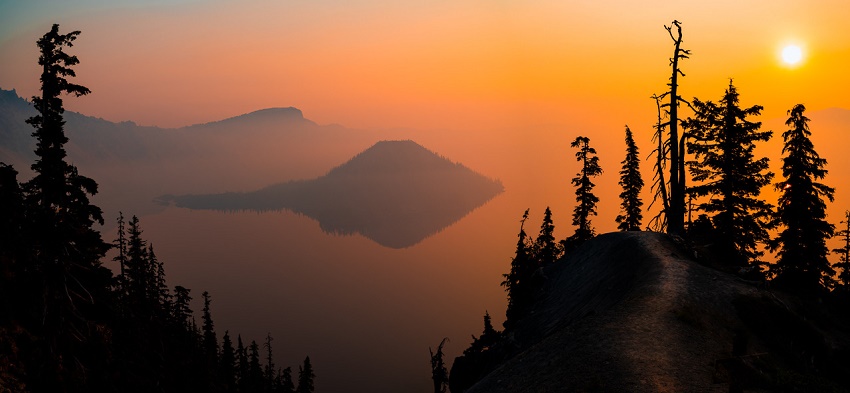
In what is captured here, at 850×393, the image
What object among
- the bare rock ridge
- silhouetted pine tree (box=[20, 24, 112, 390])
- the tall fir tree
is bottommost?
the tall fir tree

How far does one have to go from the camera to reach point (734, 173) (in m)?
31.2

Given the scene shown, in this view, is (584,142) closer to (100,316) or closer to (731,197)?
(731,197)

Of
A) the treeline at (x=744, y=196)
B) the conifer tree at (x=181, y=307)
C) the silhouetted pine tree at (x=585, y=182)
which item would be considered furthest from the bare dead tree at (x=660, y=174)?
the conifer tree at (x=181, y=307)

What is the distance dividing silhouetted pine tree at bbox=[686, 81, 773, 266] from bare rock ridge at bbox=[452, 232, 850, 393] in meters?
11.5

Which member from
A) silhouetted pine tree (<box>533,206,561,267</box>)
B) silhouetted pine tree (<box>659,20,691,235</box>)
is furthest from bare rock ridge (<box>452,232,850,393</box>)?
silhouetted pine tree (<box>533,206,561,267</box>)

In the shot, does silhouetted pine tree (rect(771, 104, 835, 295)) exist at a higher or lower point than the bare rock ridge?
higher

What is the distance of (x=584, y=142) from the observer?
48.5 metres

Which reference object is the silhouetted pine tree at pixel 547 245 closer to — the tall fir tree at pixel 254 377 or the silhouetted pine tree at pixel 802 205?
the silhouetted pine tree at pixel 802 205

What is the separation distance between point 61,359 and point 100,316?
2159 mm

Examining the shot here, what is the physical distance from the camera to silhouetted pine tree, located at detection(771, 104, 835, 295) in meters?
30.0

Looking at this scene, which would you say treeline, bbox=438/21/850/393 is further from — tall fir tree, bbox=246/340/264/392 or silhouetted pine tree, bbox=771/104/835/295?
tall fir tree, bbox=246/340/264/392

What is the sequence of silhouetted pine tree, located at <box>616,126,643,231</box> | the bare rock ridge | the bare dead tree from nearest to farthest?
the bare rock ridge
the bare dead tree
silhouetted pine tree, located at <box>616,126,643,231</box>

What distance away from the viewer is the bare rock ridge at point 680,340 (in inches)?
502

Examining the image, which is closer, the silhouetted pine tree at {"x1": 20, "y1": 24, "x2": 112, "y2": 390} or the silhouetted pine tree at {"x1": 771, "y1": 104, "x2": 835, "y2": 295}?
the silhouetted pine tree at {"x1": 20, "y1": 24, "x2": 112, "y2": 390}
